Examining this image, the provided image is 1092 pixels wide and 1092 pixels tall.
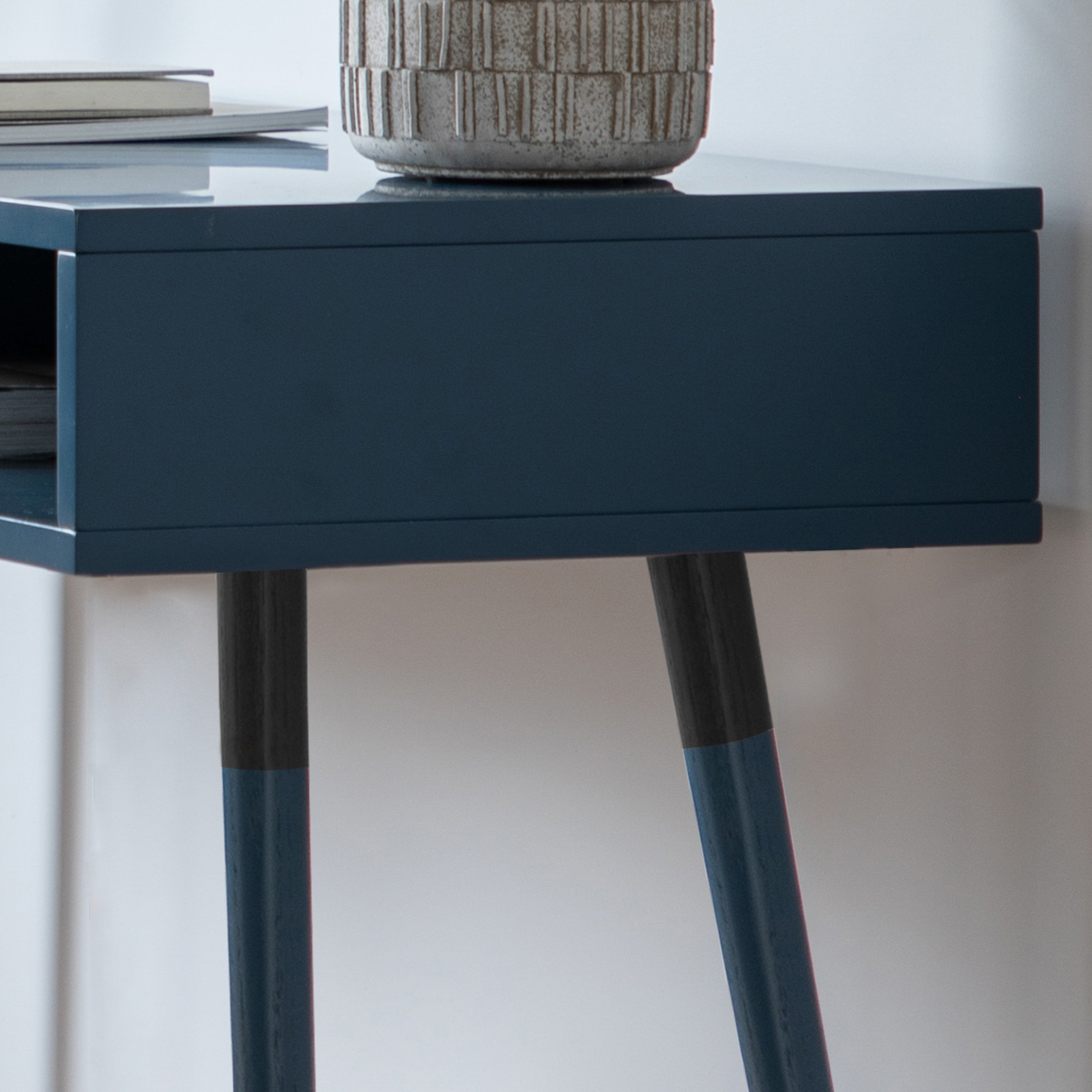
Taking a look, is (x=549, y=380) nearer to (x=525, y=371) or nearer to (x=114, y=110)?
(x=525, y=371)

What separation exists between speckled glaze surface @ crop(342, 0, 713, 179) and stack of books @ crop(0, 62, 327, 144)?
8.7 inches

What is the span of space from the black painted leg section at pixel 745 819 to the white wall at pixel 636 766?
0.33 ft

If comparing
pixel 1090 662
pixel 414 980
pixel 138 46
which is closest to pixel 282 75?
pixel 138 46

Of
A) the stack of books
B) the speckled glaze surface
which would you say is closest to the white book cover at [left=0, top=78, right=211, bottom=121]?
the stack of books

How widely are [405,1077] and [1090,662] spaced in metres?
0.61

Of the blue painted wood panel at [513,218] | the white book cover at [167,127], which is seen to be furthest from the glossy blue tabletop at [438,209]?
the white book cover at [167,127]

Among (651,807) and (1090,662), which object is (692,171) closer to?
(1090,662)

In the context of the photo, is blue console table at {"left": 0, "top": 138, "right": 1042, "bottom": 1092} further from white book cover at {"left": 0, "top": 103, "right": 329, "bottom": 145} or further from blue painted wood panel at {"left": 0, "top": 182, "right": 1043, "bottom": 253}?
white book cover at {"left": 0, "top": 103, "right": 329, "bottom": 145}

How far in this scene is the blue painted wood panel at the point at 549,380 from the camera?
54 cm

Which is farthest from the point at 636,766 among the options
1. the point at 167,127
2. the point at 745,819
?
the point at 167,127

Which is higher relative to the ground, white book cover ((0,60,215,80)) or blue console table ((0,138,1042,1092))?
white book cover ((0,60,215,80))

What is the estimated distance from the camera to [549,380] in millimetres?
575

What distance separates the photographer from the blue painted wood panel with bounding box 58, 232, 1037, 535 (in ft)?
1.78

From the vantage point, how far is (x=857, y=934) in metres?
0.90
